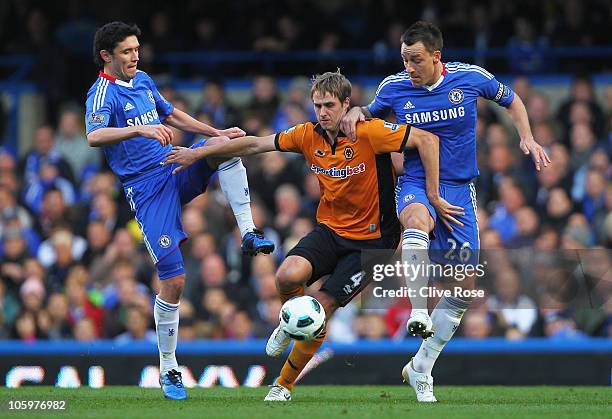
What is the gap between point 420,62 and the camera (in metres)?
10.2

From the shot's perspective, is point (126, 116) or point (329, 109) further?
point (126, 116)

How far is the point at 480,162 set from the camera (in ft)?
51.1

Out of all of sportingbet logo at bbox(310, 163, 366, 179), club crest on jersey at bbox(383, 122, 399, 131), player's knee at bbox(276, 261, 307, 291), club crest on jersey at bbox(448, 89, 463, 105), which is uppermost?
club crest on jersey at bbox(448, 89, 463, 105)

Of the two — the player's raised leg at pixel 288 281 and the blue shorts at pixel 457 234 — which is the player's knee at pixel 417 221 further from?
the player's raised leg at pixel 288 281

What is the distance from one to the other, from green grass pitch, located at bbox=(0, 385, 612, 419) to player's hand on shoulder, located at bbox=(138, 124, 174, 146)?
6.48 feet

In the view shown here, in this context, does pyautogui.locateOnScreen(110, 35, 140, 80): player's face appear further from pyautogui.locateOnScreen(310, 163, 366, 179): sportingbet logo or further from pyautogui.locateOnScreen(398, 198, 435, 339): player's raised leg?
pyautogui.locateOnScreen(398, 198, 435, 339): player's raised leg

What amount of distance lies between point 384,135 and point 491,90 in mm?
1080

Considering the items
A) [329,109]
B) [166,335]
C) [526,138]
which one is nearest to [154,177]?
[166,335]

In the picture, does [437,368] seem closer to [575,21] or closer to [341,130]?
[341,130]

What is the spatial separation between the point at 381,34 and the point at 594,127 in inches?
160

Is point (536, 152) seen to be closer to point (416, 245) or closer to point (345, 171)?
point (416, 245)

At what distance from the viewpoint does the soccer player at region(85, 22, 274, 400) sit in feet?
34.0

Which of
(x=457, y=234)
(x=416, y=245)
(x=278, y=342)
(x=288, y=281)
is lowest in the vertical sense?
(x=278, y=342)

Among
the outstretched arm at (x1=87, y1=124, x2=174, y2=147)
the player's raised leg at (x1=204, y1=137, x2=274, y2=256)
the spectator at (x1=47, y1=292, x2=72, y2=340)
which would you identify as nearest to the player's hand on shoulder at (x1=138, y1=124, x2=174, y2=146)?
the outstretched arm at (x1=87, y1=124, x2=174, y2=147)
